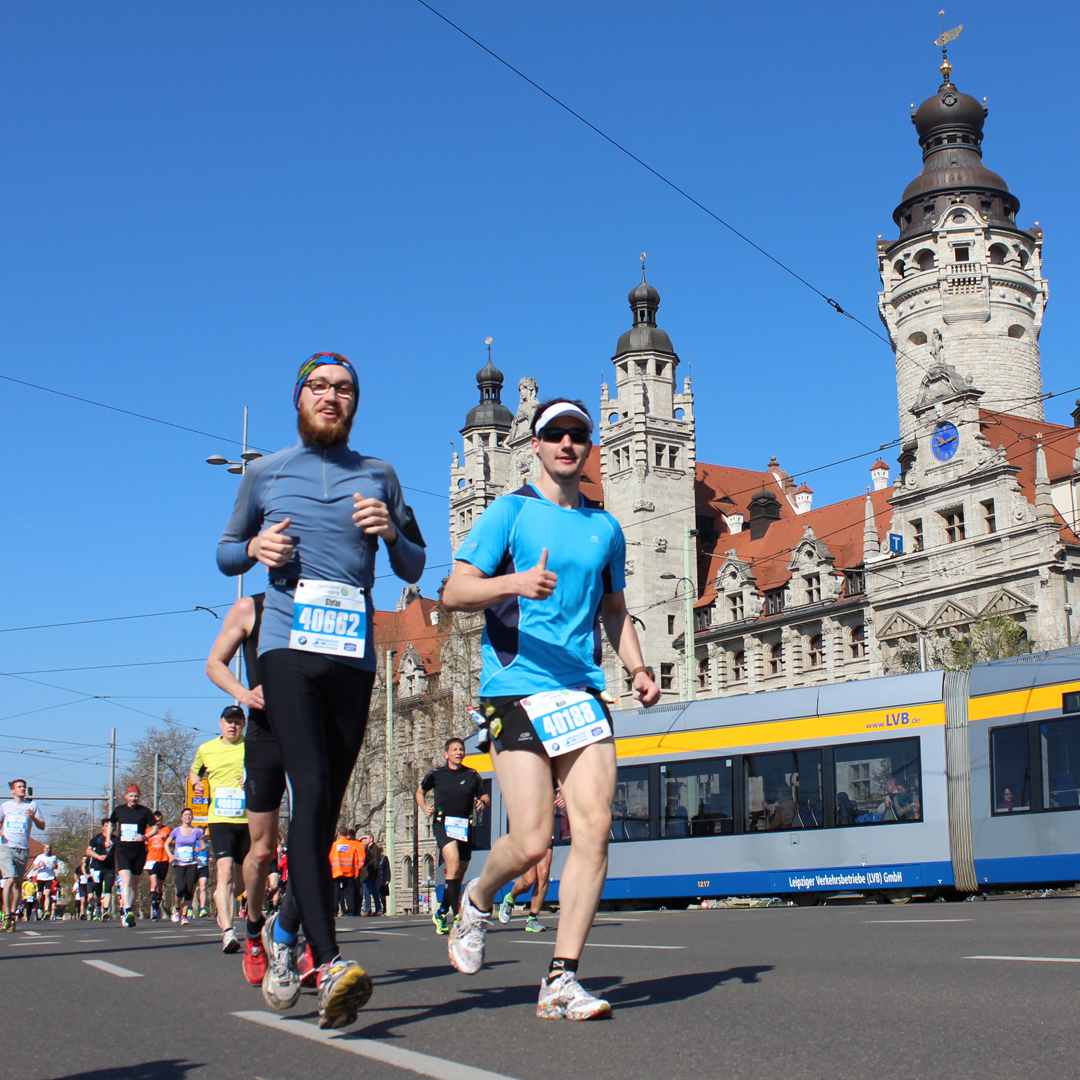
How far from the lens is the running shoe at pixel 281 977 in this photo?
455 centimetres

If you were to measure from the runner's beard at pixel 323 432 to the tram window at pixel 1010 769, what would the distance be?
51.1ft

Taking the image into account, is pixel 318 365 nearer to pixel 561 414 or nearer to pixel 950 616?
pixel 561 414

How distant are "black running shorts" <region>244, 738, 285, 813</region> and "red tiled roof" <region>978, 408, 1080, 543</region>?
47922 mm

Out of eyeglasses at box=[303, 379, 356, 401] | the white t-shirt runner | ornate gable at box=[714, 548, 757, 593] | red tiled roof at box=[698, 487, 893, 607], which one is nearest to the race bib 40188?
eyeglasses at box=[303, 379, 356, 401]

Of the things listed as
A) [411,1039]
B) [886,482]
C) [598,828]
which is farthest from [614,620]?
[886,482]

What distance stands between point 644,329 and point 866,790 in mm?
56752

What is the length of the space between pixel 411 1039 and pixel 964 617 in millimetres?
46201

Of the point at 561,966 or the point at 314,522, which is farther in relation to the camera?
the point at 314,522

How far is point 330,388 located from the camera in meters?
4.80

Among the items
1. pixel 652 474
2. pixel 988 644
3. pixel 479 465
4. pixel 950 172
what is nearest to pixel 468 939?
pixel 988 644

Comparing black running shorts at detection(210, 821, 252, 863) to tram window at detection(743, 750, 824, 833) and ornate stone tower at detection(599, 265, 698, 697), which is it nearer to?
tram window at detection(743, 750, 824, 833)

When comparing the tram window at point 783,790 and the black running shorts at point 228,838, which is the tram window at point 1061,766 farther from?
the black running shorts at point 228,838

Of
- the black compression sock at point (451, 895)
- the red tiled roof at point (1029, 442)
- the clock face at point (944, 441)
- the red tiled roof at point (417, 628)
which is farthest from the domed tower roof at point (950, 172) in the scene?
the black compression sock at point (451, 895)

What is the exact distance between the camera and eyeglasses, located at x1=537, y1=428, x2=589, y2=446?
503cm
